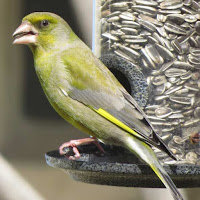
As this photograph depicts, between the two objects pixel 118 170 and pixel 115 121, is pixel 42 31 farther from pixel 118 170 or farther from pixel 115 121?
pixel 118 170

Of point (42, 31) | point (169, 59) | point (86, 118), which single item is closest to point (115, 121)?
point (86, 118)

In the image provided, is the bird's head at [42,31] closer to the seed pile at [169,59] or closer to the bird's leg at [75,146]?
the seed pile at [169,59]

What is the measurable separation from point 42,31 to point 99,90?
53 centimetres

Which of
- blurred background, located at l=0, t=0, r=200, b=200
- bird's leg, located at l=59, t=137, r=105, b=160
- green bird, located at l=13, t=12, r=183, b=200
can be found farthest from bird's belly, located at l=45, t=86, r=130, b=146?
blurred background, located at l=0, t=0, r=200, b=200

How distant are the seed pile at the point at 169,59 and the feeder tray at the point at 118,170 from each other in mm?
328

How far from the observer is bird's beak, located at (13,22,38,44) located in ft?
16.9

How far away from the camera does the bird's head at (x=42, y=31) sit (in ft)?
17.0

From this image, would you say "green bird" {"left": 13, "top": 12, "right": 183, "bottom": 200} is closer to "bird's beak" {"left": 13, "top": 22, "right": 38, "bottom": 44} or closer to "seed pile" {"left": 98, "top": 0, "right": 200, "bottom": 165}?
"bird's beak" {"left": 13, "top": 22, "right": 38, "bottom": 44}

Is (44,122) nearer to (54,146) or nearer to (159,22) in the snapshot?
(54,146)

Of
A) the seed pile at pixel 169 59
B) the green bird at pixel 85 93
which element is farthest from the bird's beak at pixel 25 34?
the seed pile at pixel 169 59

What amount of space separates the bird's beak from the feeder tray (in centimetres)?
69

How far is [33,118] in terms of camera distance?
955 centimetres

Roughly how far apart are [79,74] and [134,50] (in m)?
0.42

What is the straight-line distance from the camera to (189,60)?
17.4 feet
